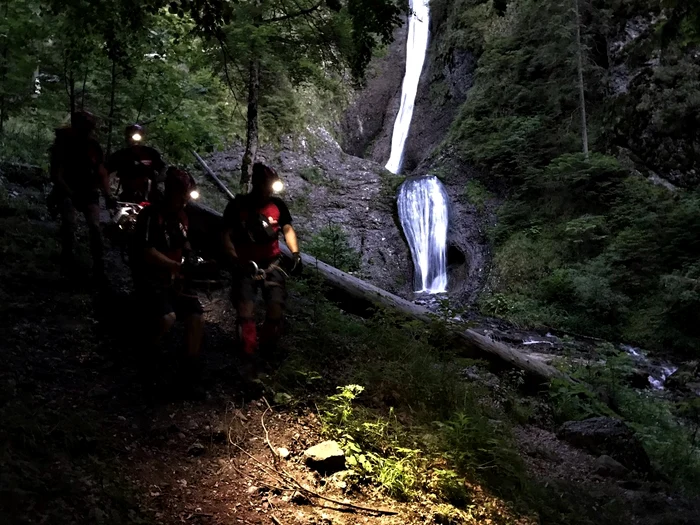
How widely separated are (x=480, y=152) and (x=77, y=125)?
20.0 m

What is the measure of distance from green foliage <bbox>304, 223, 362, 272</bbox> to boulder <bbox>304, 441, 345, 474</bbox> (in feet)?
25.4

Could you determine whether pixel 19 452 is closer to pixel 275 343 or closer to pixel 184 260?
pixel 184 260

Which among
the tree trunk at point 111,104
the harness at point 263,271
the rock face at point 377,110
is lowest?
the harness at point 263,271

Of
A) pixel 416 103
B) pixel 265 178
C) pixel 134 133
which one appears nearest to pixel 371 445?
pixel 265 178

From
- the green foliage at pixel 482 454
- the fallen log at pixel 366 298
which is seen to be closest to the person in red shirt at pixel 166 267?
the green foliage at pixel 482 454

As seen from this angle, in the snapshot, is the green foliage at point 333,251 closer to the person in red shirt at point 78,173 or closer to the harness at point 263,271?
the person in red shirt at point 78,173

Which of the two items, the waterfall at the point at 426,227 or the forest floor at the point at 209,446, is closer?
the forest floor at the point at 209,446

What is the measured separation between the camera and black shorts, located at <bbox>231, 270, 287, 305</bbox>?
489cm

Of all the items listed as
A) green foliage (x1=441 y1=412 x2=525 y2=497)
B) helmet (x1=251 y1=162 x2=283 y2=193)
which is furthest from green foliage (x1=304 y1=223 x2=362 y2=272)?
green foliage (x1=441 y1=412 x2=525 y2=497)

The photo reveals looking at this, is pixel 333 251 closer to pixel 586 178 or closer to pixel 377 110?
pixel 586 178

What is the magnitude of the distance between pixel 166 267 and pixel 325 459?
2014 millimetres

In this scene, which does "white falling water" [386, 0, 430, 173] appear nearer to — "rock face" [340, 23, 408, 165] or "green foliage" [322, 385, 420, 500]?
"rock face" [340, 23, 408, 165]

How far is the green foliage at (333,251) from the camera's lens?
12766 millimetres

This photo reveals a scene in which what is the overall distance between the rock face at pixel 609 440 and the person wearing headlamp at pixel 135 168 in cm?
588
